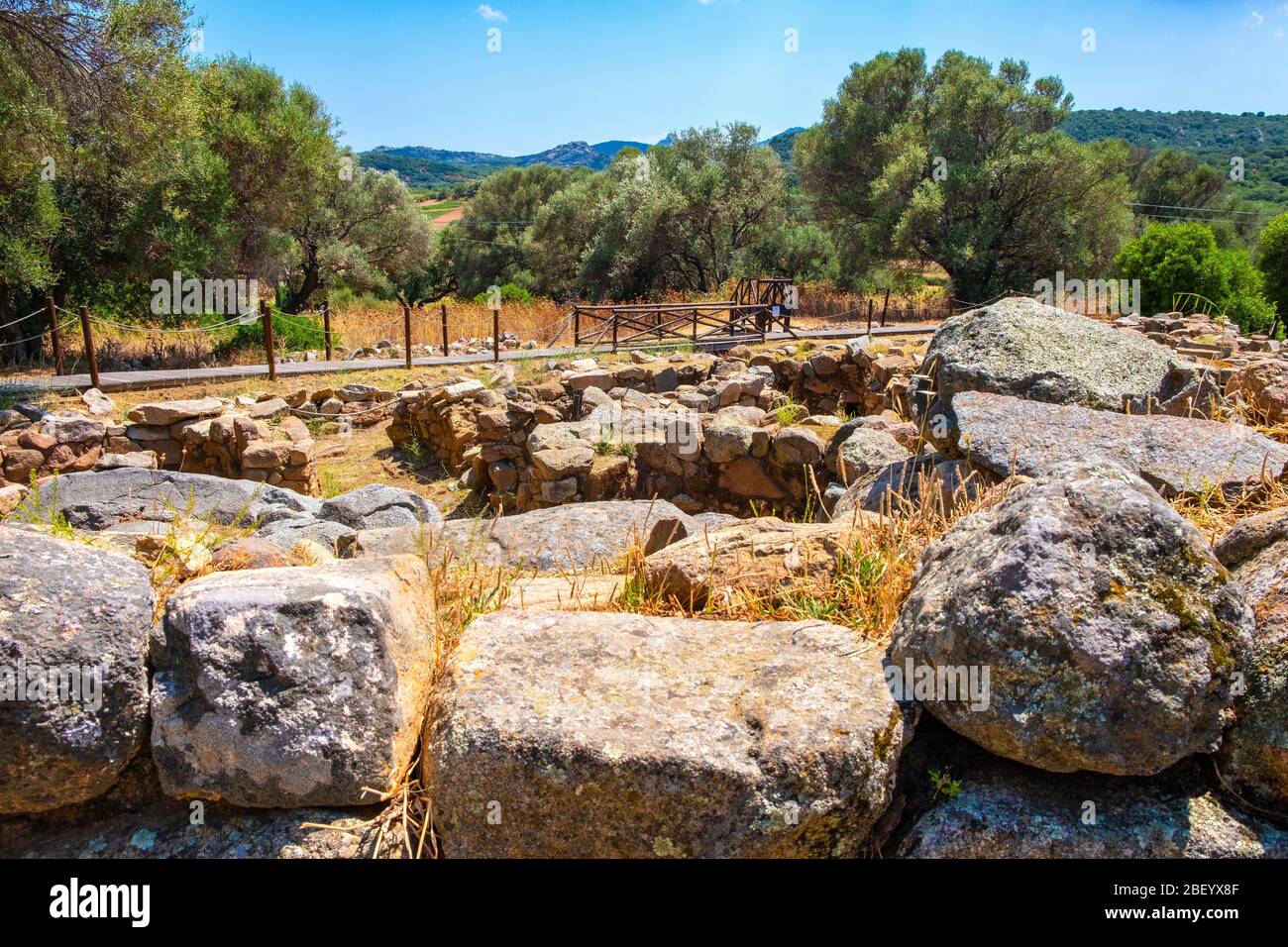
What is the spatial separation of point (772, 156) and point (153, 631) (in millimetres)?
28759

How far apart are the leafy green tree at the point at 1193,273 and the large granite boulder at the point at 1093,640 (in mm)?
20130

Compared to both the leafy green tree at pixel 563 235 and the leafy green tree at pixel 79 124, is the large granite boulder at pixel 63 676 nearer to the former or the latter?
the leafy green tree at pixel 79 124

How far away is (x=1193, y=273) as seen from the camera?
1919 centimetres

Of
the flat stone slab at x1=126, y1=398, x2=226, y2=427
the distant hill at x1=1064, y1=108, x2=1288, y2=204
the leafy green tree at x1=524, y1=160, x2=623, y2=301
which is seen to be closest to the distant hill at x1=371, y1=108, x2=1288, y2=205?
the distant hill at x1=1064, y1=108, x2=1288, y2=204

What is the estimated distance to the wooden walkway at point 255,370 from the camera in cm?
1306

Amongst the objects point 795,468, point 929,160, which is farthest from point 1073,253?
point 795,468

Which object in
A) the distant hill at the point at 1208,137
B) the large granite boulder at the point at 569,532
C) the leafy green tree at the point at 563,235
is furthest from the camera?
the distant hill at the point at 1208,137

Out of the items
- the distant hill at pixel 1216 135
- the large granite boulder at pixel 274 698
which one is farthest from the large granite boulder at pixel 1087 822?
the distant hill at pixel 1216 135

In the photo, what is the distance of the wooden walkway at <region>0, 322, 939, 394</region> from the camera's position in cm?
1306

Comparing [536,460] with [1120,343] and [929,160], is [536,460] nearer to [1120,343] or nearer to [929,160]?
[1120,343]

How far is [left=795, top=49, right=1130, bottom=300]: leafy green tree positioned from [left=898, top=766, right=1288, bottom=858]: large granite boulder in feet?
73.3

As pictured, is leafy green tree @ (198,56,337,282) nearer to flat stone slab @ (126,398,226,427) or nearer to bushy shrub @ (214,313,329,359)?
bushy shrub @ (214,313,329,359)

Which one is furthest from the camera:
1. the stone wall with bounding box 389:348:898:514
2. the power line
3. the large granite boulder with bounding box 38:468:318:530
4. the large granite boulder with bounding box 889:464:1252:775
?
the power line

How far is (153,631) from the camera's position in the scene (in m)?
1.89
